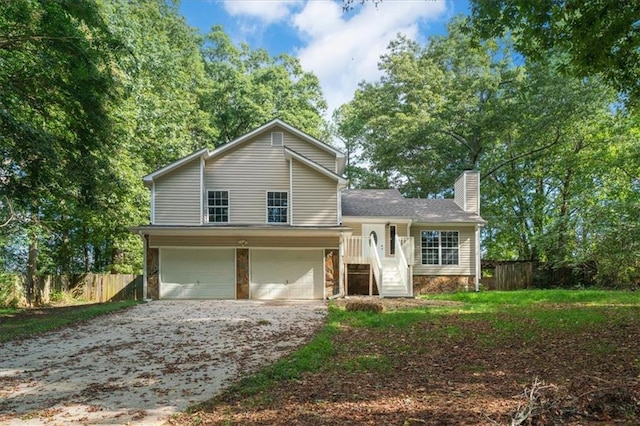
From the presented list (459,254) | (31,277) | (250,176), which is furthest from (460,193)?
(31,277)

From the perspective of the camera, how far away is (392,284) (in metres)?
15.8

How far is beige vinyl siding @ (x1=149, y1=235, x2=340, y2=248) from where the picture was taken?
1534 cm

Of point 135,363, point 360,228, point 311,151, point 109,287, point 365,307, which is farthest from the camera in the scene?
point 360,228

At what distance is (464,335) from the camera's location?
7180 millimetres

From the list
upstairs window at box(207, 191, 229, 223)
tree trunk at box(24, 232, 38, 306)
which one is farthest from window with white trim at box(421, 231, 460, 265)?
tree trunk at box(24, 232, 38, 306)

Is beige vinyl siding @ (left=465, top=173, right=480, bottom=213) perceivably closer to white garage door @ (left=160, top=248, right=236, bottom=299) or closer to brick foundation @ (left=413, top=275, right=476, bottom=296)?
brick foundation @ (left=413, top=275, right=476, bottom=296)

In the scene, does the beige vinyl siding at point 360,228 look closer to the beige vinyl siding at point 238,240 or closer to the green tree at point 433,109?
the beige vinyl siding at point 238,240

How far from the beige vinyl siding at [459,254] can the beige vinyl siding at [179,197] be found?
961cm

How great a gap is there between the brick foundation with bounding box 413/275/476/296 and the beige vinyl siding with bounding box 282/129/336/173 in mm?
6511

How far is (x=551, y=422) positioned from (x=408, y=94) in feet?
85.9

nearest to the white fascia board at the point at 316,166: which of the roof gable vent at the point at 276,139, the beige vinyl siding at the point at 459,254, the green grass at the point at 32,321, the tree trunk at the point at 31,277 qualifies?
the roof gable vent at the point at 276,139

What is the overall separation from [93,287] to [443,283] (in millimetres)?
15414

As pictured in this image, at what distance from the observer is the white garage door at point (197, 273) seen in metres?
15.4

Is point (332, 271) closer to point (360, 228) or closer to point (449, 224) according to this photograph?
point (360, 228)
